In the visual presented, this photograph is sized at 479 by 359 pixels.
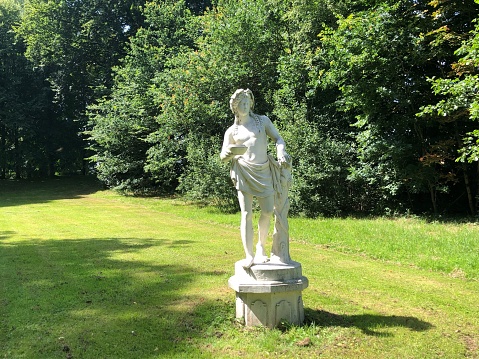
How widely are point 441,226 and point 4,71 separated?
32962mm

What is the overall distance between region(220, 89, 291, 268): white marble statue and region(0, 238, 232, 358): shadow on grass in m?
1.27

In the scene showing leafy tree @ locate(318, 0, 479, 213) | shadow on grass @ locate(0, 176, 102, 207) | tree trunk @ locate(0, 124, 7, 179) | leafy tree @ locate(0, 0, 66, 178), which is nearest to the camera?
leafy tree @ locate(318, 0, 479, 213)

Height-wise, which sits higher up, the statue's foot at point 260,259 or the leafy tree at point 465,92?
the leafy tree at point 465,92

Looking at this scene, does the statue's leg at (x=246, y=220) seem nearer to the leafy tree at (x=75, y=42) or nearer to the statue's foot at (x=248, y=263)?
the statue's foot at (x=248, y=263)

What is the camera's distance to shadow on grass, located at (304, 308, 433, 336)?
5059 millimetres

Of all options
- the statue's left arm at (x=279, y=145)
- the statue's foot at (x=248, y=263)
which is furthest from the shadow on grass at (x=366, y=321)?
the statue's left arm at (x=279, y=145)

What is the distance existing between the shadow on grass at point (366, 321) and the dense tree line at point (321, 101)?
6.48m

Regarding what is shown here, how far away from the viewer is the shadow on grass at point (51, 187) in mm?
27375

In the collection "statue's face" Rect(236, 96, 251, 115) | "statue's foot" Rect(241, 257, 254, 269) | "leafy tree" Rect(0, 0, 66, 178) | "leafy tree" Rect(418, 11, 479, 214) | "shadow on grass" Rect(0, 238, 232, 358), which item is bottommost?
"shadow on grass" Rect(0, 238, 232, 358)

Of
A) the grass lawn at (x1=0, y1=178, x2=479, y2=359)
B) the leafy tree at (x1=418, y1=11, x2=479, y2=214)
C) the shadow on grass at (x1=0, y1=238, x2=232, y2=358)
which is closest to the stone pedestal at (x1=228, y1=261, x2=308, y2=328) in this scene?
the grass lawn at (x1=0, y1=178, x2=479, y2=359)

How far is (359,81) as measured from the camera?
13555 mm

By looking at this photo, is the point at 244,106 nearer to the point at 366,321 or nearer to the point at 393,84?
the point at 366,321

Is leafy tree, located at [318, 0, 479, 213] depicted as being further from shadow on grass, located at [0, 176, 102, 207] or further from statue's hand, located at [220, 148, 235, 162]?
shadow on grass, located at [0, 176, 102, 207]

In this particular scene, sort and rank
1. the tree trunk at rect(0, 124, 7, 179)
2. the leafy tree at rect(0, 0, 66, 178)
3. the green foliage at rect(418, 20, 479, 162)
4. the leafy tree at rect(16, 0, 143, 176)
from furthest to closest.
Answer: the tree trunk at rect(0, 124, 7, 179)
the leafy tree at rect(16, 0, 143, 176)
the leafy tree at rect(0, 0, 66, 178)
the green foliage at rect(418, 20, 479, 162)
